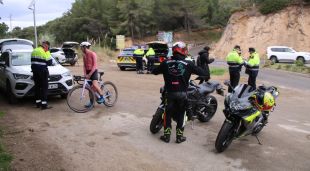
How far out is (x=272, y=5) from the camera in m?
44.4

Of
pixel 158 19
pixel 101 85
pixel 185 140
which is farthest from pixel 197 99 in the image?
pixel 158 19

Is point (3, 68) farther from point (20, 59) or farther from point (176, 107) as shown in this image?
point (176, 107)

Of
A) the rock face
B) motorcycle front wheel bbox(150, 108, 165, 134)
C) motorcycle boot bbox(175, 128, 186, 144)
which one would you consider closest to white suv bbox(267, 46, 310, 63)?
the rock face

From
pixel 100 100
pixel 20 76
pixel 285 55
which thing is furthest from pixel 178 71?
pixel 285 55

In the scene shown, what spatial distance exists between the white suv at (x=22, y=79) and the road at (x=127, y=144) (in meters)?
0.46

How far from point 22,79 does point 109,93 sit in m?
2.40

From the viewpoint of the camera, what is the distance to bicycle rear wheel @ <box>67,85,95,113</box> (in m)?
10.0

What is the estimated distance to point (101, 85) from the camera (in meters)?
10.6

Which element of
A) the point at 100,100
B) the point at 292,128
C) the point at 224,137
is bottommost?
the point at 292,128

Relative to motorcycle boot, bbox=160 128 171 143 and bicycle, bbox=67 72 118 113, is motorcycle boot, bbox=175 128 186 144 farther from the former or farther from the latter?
bicycle, bbox=67 72 118 113

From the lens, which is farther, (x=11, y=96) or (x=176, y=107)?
(x=11, y=96)

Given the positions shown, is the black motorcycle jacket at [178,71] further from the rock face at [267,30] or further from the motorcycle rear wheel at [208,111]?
the rock face at [267,30]

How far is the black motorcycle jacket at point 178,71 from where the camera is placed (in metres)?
7.25

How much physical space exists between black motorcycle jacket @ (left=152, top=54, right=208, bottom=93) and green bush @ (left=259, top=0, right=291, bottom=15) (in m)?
39.7
